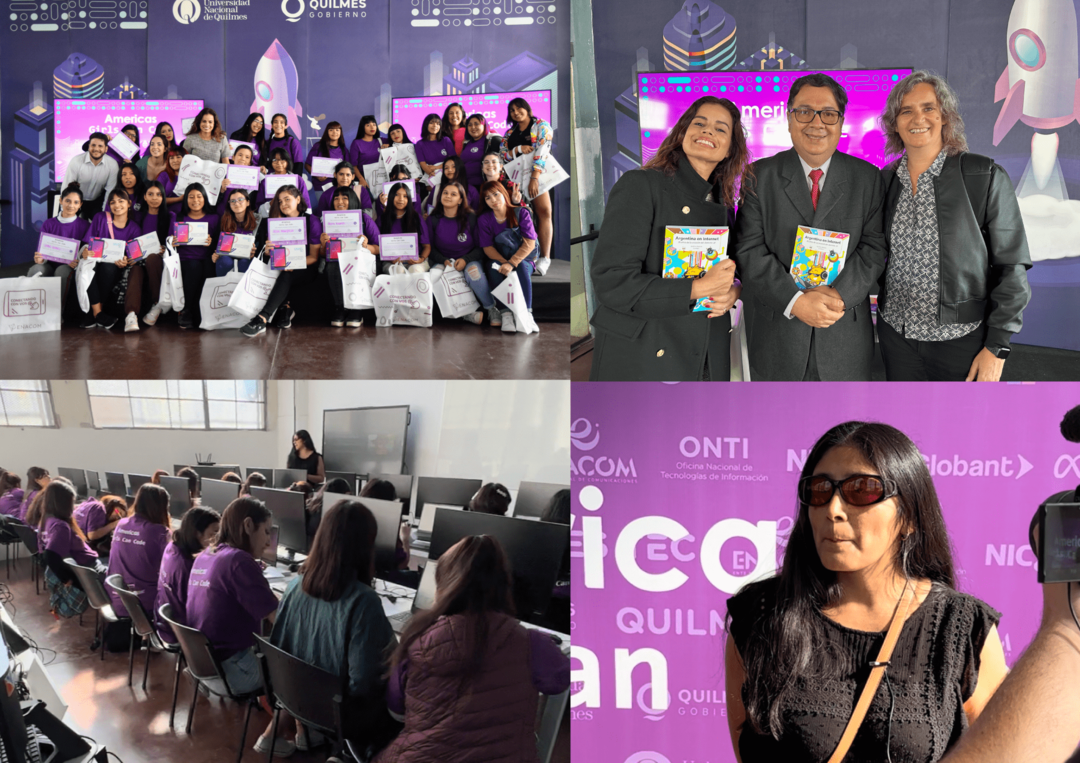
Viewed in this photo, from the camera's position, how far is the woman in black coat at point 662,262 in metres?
2.31

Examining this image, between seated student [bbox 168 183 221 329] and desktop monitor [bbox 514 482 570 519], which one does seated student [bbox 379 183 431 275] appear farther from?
desktop monitor [bbox 514 482 570 519]

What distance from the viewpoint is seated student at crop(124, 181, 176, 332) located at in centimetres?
422

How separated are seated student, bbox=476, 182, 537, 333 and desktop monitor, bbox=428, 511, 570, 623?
1571mm

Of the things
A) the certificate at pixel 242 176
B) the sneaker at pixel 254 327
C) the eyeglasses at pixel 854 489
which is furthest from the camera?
the certificate at pixel 242 176

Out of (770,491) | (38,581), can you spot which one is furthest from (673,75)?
(38,581)

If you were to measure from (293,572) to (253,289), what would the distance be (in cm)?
200

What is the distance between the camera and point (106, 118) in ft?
15.0

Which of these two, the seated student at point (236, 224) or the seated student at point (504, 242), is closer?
the seated student at point (504, 242)

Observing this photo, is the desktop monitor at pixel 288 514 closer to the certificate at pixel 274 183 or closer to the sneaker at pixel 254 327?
the sneaker at pixel 254 327

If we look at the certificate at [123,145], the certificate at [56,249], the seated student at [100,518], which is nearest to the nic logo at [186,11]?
the certificate at [123,145]

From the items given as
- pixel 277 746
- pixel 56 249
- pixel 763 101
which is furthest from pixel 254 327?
pixel 763 101

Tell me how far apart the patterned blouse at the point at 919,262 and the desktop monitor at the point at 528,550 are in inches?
47.8

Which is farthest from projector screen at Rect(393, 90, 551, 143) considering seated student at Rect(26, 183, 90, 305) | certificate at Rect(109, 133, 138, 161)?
seated student at Rect(26, 183, 90, 305)

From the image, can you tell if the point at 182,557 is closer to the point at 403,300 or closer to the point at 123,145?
the point at 403,300
